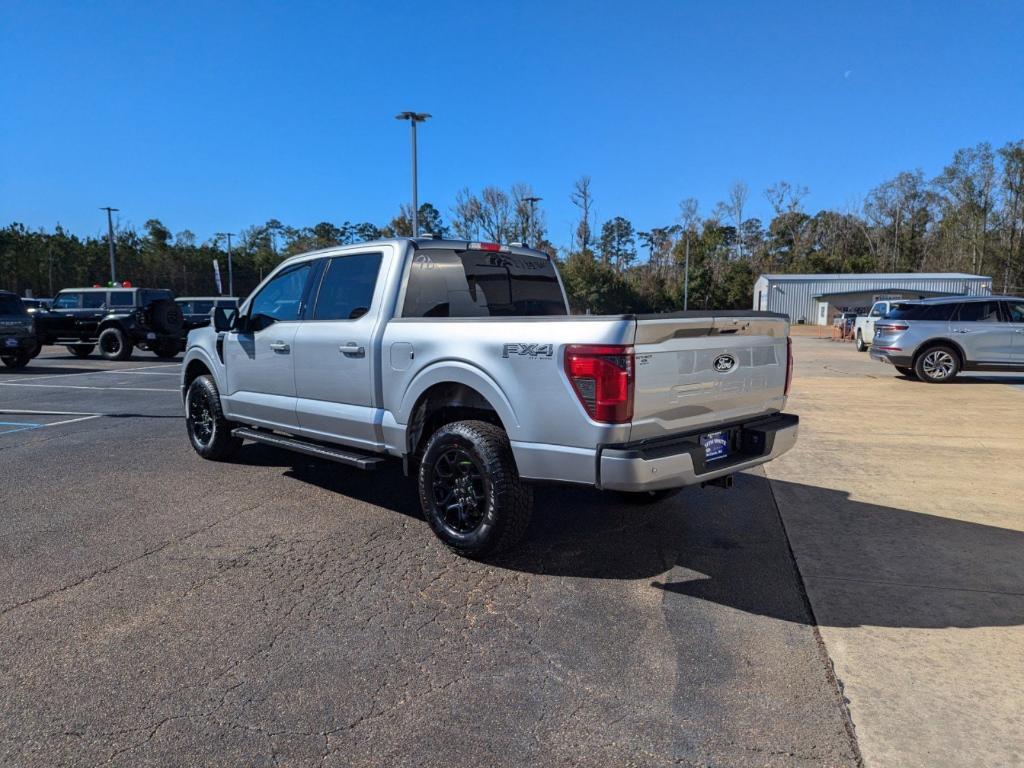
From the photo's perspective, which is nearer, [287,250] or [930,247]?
[930,247]

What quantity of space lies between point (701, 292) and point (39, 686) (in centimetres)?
7250

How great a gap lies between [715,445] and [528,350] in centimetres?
127

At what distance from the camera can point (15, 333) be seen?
1593 cm

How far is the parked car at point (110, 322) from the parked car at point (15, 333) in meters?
2.52

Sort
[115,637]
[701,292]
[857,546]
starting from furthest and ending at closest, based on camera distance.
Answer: [701,292] → [857,546] → [115,637]

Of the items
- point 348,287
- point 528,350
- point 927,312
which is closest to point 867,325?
point 927,312

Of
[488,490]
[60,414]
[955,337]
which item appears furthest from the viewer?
[955,337]

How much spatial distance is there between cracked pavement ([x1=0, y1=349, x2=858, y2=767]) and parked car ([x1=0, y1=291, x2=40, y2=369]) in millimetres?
12859

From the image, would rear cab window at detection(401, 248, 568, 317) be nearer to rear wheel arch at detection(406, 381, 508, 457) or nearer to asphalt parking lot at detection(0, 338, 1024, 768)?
rear wheel arch at detection(406, 381, 508, 457)

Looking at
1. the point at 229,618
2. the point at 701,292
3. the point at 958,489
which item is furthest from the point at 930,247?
the point at 229,618

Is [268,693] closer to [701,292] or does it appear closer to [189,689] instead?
[189,689]

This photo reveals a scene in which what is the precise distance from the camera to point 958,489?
19.2 feet

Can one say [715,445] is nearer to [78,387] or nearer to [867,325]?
[78,387]

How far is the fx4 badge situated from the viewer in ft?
12.0
